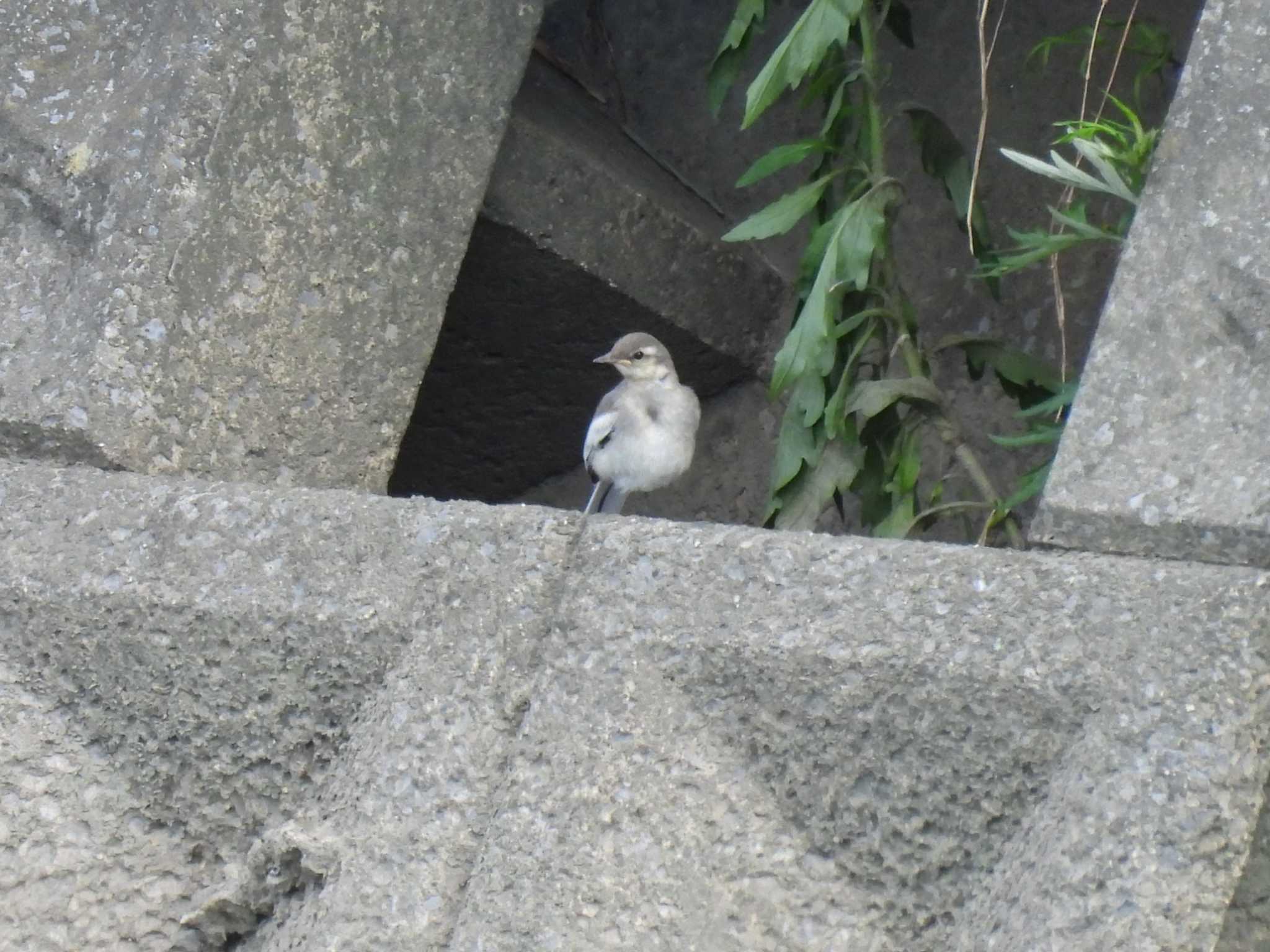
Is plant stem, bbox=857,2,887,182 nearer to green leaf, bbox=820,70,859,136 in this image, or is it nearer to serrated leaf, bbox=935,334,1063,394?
green leaf, bbox=820,70,859,136

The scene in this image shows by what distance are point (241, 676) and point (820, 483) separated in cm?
92

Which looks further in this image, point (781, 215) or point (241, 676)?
point (781, 215)

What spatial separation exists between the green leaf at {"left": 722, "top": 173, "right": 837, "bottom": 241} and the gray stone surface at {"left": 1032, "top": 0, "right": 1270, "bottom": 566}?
757mm

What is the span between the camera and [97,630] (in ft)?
5.82

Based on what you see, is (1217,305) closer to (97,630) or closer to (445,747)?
(445,747)

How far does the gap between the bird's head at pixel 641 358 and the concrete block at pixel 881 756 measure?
1487mm

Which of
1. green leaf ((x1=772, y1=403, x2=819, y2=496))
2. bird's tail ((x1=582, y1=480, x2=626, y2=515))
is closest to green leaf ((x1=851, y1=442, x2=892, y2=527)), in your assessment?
green leaf ((x1=772, y1=403, x2=819, y2=496))

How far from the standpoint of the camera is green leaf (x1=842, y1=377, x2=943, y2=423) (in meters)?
2.25

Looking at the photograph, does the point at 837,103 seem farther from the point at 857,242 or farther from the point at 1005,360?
the point at 1005,360

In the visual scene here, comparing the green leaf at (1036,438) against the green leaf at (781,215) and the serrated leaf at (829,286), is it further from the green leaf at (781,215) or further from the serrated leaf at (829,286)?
the green leaf at (781,215)

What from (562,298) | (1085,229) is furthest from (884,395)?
(562,298)

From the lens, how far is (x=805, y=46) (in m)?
2.15

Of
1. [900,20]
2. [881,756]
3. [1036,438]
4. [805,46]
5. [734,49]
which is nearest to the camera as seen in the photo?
[881,756]

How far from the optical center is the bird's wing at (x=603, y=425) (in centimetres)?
314
